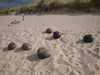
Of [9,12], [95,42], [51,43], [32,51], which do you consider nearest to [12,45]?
[32,51]

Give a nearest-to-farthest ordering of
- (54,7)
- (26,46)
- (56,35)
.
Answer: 1. (26,46)
2. (56,35)
3. (54,7)

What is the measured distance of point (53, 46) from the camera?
8.37 feet

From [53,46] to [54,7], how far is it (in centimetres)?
117

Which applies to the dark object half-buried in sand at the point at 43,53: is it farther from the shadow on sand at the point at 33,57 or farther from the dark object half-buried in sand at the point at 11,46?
the dark object half-buried in sand at the point at 11,46

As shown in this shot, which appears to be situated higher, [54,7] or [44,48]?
[54,7]

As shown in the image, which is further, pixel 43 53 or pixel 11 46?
pixel 11 46

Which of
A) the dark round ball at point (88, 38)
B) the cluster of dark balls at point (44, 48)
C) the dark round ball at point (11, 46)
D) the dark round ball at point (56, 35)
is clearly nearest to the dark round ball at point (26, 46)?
the cluster of dark balls at point (44, 48)

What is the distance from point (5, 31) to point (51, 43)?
0.82m

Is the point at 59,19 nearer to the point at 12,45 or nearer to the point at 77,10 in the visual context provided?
the point at 77,10

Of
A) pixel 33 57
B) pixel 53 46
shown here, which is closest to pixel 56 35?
pixel 53 46

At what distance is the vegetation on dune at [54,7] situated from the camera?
3.43 meters

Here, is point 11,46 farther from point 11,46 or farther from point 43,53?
point 43,53

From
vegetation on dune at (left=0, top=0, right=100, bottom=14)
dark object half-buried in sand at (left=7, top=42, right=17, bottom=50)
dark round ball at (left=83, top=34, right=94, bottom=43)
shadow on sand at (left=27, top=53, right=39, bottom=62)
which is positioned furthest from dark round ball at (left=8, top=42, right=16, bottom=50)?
vegetation on dune at (left=0, top=0, right=100, bottom=14)

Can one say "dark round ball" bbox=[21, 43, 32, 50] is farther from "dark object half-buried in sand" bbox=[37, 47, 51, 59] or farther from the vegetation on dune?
the vegetation on dune
